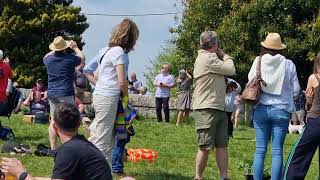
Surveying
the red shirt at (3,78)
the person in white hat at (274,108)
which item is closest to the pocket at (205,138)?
the person in white hat at (274,108)

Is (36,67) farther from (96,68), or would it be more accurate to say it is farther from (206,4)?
(96,68)

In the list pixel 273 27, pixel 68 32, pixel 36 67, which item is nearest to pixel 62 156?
pixel 273 27

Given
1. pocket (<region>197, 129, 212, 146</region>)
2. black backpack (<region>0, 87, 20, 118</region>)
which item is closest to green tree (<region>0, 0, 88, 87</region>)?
black backpack (<region>0, 87, 20, 118</region>)

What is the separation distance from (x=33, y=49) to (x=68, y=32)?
2.25 metres

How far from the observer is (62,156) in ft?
17.5

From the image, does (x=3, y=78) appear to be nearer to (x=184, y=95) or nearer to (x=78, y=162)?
(x=78, y=162)

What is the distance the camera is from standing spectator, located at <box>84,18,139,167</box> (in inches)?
307

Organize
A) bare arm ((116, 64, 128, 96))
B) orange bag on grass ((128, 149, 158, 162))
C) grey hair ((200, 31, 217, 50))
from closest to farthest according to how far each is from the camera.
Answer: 1. bare arm ((116, 64, 128, 96))
2. grey hair ((200, 31, 217, 50))
3. orange bag on grass ((128, 149, 158, 162))

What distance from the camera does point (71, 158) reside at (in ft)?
17.5

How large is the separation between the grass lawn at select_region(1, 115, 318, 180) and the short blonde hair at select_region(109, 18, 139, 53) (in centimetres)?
189

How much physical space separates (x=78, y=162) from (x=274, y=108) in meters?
3.48

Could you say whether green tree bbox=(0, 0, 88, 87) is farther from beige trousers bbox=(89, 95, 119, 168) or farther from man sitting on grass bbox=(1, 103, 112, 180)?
man sitting on grass bbox=(1, 103, 112, 180)

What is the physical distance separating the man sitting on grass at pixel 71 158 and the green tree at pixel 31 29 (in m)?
23.8

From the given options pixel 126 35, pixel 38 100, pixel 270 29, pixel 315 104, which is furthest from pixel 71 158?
pixel 270 29
